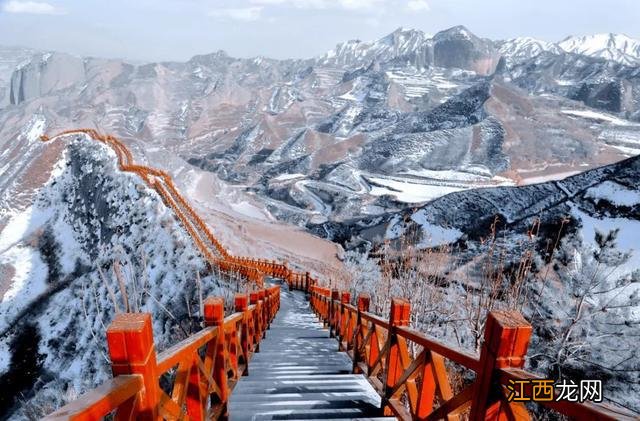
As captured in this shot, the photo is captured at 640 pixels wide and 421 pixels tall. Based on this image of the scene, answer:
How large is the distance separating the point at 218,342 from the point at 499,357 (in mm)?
2584

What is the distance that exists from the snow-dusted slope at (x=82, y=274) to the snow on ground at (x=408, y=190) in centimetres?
4684

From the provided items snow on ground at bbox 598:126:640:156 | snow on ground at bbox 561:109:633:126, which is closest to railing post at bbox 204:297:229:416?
snow on ground at bbox 598:126:640:156

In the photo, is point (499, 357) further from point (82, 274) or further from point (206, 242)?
point (82, 274)

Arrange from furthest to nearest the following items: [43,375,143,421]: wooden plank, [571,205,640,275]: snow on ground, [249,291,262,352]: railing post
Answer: [571,205,640,275]: snow on ground < [249,291,262,352]: railing post < [43,375,143,421]: wooden plank

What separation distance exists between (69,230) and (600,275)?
4033cm

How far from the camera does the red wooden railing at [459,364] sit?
2.08m

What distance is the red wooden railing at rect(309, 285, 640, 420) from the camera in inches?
81.8

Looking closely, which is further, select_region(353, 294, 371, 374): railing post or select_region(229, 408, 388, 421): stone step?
select_region(353, 294, 371, 374): railing post

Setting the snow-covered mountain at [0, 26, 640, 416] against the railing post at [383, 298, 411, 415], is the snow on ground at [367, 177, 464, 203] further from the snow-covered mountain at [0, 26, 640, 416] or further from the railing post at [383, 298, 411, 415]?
the railing post at [383, 298, 411, 415]

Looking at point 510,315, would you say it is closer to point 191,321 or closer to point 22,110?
point 191,321

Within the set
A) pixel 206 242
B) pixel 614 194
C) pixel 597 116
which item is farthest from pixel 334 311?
pixel 597 116

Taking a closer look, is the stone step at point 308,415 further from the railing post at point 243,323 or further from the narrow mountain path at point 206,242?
the narrow mountain path at point 206,242

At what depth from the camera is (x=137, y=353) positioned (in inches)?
79.0

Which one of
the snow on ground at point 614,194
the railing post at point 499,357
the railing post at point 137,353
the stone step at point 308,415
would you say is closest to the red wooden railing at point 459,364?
the railing post at point 499,357
